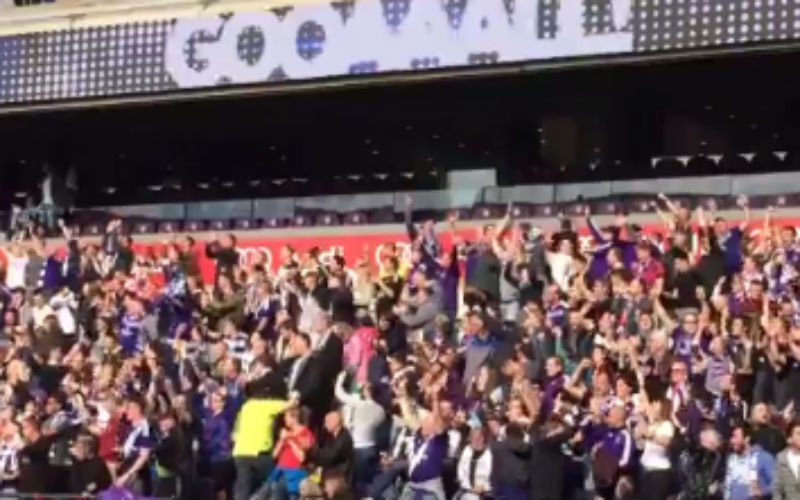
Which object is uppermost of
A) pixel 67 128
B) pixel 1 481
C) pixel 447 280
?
pixel 67 128

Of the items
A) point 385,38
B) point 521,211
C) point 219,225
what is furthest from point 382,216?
point 385,38

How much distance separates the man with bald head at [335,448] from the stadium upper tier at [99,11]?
982 centimetres

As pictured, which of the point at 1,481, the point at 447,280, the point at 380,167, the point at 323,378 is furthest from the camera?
the point at 380,167

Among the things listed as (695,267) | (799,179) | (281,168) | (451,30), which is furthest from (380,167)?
(695,267)

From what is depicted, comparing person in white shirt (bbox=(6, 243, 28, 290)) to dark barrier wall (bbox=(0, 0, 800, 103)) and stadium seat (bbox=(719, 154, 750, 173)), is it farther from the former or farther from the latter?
stadium seat (bbox=(719, 154, 750, 173))

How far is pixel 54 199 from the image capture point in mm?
30734

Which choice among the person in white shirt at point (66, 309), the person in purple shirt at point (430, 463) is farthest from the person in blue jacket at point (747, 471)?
the person in white shirt at point (66, 309)

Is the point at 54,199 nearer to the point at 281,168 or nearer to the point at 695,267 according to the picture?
the point at 281,168

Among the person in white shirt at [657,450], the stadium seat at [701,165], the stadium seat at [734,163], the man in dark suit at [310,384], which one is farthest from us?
the stadium seat at [701,165]

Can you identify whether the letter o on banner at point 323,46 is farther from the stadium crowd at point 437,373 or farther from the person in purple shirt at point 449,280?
the person in purple shirt at point 449,280

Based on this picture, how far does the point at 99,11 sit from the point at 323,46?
433 cm

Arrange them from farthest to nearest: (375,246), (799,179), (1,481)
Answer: (375,246)
(799,179)
(1,481)

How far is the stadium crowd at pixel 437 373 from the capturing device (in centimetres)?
1684

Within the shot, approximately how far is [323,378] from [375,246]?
7256 millimetres
